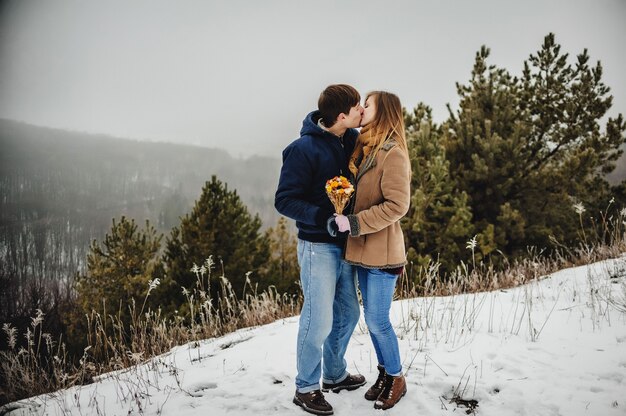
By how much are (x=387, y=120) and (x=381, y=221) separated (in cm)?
66

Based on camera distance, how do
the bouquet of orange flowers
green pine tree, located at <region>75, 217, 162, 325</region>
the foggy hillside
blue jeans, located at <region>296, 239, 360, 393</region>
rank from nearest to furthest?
the bouquet of orange flowers, blue jeans, located at <region>296, 239, 360, 393</region>, green pine tree, located at <region>75, 217, 162, 325</region>, the foggy hillside

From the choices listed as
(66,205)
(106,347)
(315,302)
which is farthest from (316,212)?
(66,205)

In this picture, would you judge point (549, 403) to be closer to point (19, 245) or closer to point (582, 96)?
point (582, 96)

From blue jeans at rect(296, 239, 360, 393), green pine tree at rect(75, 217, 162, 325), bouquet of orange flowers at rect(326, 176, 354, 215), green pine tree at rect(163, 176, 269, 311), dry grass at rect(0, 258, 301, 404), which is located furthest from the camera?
green pine tree at rect(75, 217, 162, 325)

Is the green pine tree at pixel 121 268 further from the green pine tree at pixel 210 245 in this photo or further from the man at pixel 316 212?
the man at pixel 316 212

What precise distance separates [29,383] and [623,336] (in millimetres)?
5280

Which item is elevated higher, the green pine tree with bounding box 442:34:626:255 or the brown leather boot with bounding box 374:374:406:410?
the green pine tree with bounding box 442:34:626:255

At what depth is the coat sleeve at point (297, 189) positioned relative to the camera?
2.09m

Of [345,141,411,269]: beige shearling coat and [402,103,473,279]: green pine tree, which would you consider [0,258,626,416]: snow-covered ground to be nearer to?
[345,141,411,269]: beige shearling coat

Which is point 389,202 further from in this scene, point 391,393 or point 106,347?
point 106,347

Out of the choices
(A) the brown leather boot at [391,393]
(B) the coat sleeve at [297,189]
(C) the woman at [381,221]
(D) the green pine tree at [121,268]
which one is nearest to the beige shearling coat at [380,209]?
(C) the woman at [381,221]

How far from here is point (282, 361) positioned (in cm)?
297

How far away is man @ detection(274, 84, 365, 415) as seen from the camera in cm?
216

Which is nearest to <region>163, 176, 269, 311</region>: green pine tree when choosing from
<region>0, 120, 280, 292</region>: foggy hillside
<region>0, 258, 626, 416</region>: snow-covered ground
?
<region>0, 258, 626, 416</region>: snow-covered ground
